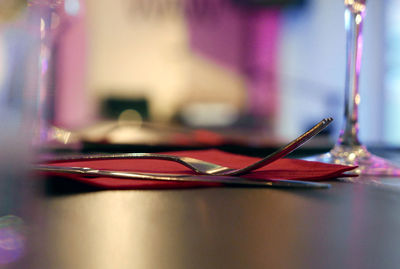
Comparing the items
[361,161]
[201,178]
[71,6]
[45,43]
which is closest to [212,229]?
[201,178]

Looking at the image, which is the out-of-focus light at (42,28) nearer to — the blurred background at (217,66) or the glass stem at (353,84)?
the glass stem at (353,84)

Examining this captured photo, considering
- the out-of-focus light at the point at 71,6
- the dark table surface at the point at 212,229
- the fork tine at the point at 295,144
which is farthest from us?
the out-of-focus light at the point at 71,6

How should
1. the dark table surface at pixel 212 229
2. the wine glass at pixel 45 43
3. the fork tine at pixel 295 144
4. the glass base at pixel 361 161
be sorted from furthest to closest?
the wine glass at pixel 45 43 < the glass base at pixel 361 161 < the fork tine at pixel 295 144 < the dark table surface at pixel 212 229

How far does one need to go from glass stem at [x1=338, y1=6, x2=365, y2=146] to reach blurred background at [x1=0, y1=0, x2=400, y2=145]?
390 centimetres

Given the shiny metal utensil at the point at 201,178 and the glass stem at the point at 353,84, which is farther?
the glass stem at the point at 353,84

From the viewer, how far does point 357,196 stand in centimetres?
29

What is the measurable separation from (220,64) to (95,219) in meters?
4.35

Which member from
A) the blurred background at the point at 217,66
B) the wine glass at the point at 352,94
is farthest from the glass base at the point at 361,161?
the blurred background at the point at 217,66

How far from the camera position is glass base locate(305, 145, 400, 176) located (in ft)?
1.31

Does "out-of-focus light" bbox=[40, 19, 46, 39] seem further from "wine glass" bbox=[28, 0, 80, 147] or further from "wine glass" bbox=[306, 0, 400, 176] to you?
"wine glass" bbox=[306, 0, 400, 176]

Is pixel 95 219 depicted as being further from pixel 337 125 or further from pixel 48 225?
pixel 337 125

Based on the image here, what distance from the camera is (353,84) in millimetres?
438

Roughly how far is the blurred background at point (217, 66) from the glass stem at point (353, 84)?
390cm

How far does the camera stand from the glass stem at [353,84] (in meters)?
0.44
